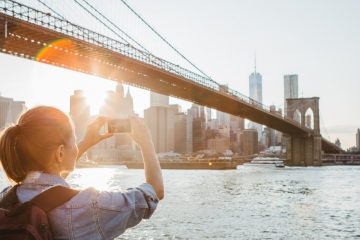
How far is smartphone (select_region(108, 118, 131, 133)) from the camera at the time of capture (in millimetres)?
1819

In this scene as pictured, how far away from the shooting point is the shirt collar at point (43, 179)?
1.62 m

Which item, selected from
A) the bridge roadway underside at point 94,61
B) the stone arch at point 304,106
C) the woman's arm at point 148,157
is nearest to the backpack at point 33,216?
the woman's arm at point 148,157

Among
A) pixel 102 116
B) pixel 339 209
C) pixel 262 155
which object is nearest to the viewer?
pixel 102 116

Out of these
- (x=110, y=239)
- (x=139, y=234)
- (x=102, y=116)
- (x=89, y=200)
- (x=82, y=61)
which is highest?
(x=82, y=61)

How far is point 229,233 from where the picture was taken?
45.0 feet

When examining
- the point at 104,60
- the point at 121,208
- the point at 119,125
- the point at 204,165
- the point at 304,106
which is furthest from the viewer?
the point at 304,106

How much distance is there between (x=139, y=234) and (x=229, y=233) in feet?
8.23

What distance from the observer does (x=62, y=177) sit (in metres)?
1.69

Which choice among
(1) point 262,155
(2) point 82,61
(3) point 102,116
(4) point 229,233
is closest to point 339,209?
(4) point 229,233

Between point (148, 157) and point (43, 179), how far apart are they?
1.19ft

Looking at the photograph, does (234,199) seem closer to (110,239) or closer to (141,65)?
(141,65)

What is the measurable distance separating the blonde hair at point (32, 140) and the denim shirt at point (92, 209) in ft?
0.16

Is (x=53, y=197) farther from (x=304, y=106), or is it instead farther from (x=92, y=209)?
(x=304, y=106)

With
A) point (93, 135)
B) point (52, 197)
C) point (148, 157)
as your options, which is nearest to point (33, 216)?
point (52, 197)
